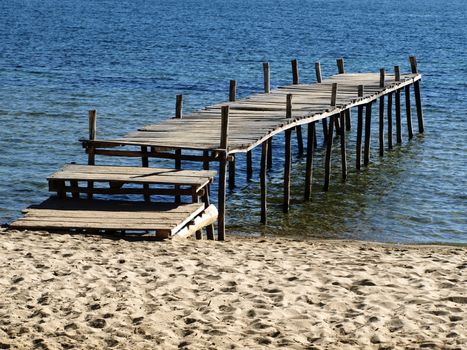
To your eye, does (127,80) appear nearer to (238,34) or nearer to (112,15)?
(238,34)

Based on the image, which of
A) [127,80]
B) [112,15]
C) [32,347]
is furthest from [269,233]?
[112,15]

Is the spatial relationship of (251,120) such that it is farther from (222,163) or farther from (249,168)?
(222,163)

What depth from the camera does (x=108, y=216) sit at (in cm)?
1527

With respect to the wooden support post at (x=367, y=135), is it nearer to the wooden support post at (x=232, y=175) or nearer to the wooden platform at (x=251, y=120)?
the wooden platform at (x=251, y=120)

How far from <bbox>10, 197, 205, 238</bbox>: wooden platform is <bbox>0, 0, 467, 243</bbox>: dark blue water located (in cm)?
397

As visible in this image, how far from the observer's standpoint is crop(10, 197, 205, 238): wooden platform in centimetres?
1476

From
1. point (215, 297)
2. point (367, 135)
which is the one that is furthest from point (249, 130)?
point (215, 297)

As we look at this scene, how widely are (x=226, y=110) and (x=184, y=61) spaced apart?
115ft

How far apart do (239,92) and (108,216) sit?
24551mm

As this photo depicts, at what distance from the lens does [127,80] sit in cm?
4262

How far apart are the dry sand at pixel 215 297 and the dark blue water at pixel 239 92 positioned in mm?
5537

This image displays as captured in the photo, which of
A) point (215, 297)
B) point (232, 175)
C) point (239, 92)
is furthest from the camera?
point (239, 92)

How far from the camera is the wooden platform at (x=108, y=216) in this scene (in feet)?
48.4

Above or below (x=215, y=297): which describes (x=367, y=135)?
below
